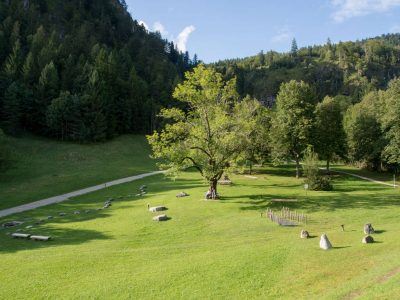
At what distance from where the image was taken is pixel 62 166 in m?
69.2

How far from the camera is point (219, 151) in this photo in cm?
4078

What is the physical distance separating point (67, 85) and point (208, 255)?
286ft

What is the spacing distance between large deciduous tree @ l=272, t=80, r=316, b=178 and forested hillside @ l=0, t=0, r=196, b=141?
46.3 m

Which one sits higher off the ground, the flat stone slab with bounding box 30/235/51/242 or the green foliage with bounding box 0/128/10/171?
the green foliage with bounding box 0/128/10/171

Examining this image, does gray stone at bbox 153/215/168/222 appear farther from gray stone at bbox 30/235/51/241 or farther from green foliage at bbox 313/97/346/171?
green foliage at bbox 313/97/346/171

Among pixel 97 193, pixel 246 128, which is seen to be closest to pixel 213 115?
A: pixel 246 128

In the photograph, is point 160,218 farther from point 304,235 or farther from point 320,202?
point 320,202

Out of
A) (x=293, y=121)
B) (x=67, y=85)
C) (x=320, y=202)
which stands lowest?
(x=320, y=202)

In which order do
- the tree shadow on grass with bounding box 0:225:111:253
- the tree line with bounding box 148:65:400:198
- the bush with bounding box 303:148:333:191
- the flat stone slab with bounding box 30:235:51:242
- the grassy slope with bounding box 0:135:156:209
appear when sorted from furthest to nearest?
the grassy slope with bounding box 0:135:156:209 → the bush with bounding box 303:148:333:191 → the tree line with bounding box 148:65:400:198 → the flat stone slab with bounding box 30:235:51:242 → the tree shadow on grass with bounding box 0:225:111:253

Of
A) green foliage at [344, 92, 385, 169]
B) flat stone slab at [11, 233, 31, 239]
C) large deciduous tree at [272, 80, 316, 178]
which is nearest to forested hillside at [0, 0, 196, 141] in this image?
large deciduous tree at [272, 80, 316, 178]

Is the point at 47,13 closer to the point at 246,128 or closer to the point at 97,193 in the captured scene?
the point at 97,193

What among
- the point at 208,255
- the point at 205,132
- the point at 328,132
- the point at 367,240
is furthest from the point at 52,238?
the point at 328,132

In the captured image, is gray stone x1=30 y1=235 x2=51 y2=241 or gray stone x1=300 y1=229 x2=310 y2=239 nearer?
gray stone x1=300 y1=229 x2=310 y2=239

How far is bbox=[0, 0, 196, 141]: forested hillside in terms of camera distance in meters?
88.2
